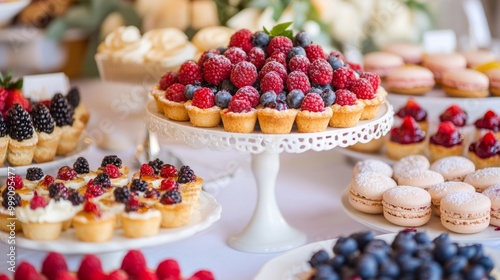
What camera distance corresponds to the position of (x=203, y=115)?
1.55 metres

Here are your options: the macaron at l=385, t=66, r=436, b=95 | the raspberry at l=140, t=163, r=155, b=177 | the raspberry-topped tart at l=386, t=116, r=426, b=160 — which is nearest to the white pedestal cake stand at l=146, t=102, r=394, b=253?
the raspberry at l=140, t=163, r=155, b=177

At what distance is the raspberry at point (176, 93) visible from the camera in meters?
1.63

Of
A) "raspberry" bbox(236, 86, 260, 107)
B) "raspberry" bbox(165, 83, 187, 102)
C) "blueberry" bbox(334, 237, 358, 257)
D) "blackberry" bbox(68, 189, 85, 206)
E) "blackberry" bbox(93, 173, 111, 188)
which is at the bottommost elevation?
"blackberry" bbox(93, 173, 111, 188)

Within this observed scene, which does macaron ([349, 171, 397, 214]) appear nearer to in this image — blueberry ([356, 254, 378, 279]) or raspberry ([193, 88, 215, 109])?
raspberry ([193, 88, 215, 109])

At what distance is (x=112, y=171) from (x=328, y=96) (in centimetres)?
49

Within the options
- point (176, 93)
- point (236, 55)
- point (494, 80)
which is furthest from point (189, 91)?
point (494, 80)

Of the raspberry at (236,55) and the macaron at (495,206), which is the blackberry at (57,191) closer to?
the raspberry at (236,55)

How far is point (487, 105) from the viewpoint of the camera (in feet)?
7.54

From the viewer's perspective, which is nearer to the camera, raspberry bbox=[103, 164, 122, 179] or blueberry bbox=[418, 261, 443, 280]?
blueberry bbox=[418, 261, 443, 280]

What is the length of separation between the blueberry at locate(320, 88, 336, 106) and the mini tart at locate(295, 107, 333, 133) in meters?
0.05

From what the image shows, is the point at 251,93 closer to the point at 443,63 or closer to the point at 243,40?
the point at 243,40

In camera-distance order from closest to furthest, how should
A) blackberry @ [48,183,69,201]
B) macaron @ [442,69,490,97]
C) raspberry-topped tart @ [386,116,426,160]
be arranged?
1. blackberry @ [48,183,69,201]
2. raspberry-topped tart @ [386,116,426,160]
3. macaron @ [442,69,490,97]

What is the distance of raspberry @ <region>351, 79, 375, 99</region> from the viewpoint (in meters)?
1.62

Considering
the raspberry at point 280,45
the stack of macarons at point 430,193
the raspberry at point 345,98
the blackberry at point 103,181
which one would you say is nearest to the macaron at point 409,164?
the stack of macarons at point 430,193
